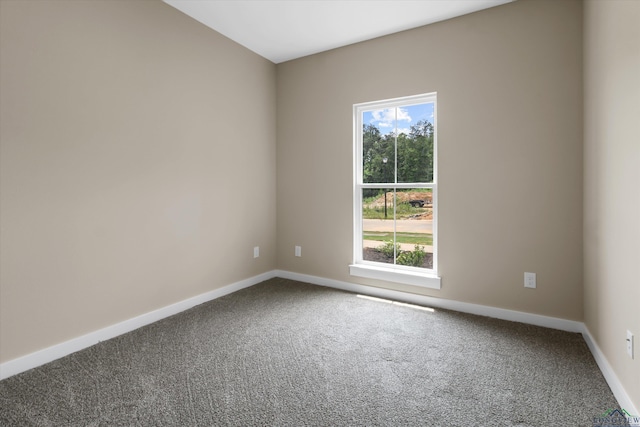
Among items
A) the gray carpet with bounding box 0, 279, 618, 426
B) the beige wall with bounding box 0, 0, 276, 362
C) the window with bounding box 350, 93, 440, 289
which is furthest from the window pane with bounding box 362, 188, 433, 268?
the beige wall with bounding box 0, 0, 276, 362

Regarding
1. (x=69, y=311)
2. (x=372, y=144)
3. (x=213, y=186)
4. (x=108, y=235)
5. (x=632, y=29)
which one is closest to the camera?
(x=632, y=29)

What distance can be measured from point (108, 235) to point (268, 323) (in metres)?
1.35

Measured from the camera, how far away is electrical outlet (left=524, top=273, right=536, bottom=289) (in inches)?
102

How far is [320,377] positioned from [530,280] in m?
1.88

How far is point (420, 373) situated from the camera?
1911 mm

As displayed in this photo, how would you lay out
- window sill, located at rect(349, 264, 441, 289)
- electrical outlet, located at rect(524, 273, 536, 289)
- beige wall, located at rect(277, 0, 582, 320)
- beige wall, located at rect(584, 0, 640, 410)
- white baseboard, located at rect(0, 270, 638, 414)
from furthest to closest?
window sill, located at rect(349, 264, 441, 289) < electrical outlet, located at rect(524, 273, 536, 289) < beige wall, located at rect(277, 0, 582, 320) < white baseboard, located at rect(0, 270, 638, 414) < beige wall, located at rect(584, 0, 640, 410)

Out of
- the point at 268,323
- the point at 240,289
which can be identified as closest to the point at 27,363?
the point at 268,323

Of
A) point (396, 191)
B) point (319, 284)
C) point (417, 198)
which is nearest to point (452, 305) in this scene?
point (417, 198)

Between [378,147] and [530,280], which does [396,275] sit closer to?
[530,280]

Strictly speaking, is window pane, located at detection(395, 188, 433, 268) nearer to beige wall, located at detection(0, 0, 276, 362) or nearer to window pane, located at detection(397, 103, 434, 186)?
window pane, located at detection(397, 103, 434, 186)

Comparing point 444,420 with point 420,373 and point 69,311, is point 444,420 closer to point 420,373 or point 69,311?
point 420,373

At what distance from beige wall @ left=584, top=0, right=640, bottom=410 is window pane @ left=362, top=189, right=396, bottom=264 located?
5.12ft

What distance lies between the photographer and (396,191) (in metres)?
3.28

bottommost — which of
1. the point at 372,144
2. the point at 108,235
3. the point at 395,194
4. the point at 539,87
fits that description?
the point at 108,235
